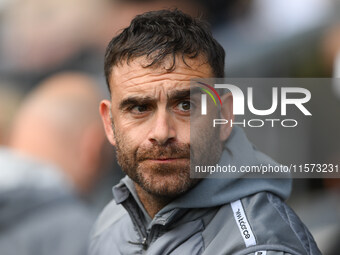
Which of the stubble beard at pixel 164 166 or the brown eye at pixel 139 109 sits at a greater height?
the brown eye at pixel 139 109

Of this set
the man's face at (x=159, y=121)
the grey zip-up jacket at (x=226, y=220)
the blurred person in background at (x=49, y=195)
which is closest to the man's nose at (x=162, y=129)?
the man's face at (x=159, y=121)

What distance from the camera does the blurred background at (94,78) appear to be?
2.39 metres

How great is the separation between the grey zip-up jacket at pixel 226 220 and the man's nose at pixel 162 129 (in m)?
0.23

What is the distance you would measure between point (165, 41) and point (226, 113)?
38cm

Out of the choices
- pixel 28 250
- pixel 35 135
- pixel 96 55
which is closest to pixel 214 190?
pixel 28 250

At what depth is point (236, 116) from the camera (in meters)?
2.11

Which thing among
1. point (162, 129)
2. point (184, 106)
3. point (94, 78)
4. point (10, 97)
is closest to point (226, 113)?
point (184, 106)

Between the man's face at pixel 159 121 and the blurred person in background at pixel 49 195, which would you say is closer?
the blurred person in background at pixel 49 195

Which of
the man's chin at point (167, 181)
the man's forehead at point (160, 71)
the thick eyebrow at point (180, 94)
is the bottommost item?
the man's chin at point (167, 181)

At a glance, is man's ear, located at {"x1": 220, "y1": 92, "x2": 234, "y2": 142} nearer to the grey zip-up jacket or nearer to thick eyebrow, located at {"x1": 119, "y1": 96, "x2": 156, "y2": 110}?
the grey zip-up jacket

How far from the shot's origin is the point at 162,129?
179 cm

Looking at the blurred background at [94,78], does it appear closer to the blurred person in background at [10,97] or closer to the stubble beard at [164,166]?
the blurred person in background at [10,97]

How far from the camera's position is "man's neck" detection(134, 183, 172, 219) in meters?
1.95

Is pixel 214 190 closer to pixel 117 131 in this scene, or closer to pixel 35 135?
pixel 117 131
